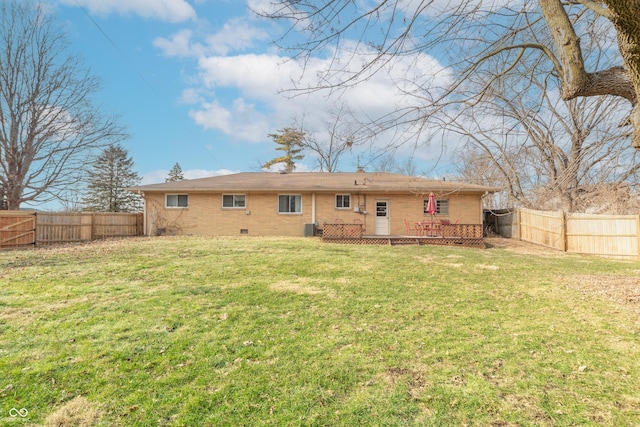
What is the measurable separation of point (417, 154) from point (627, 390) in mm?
3280

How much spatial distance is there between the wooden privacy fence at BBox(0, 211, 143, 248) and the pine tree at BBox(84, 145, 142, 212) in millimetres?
17823

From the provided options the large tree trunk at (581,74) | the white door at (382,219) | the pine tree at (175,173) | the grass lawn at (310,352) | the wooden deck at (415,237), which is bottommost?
the grass lawn at (310,352)

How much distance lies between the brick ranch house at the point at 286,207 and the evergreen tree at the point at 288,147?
14658 mm

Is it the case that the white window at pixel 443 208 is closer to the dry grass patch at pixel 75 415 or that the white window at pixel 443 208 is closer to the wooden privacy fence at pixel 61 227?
the dry grass patch at pixel 75 415

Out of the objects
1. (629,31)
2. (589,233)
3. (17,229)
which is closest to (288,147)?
(17,229)

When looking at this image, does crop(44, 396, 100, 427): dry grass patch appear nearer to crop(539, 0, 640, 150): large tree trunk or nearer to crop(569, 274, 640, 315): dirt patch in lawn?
crop(539, 0, 640, 150): large tree trunk

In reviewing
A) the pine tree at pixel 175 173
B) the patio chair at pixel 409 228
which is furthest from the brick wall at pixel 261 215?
the pine tree at pixel 175 173

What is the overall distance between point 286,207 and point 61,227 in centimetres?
1026

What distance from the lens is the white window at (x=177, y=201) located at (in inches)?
659

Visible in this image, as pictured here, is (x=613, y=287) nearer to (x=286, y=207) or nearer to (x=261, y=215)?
(x=286, y=207)

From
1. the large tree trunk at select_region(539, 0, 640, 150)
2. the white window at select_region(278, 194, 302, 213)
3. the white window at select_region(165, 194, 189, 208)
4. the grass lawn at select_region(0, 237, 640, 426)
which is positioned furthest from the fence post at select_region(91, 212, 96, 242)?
the large tree trunk at select_region(539, 0, 640, 150)

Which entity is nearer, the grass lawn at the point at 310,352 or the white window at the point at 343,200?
the grass lawn at the point at 310,352

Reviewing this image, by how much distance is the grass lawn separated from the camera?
7.70ft

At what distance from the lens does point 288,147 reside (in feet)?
104
